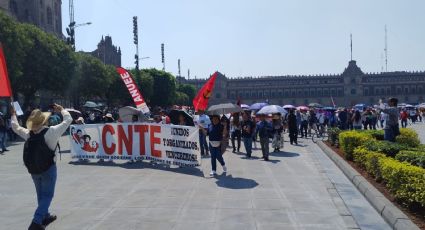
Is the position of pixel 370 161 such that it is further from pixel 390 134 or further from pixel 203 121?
pixel 203 121

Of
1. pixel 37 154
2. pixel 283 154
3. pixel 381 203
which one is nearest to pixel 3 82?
pixel 37 154

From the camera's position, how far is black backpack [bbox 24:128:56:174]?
624 cm

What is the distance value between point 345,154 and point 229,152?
4917mm

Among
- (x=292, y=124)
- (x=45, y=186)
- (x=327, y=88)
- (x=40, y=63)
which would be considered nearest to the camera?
(x=45, y=186)

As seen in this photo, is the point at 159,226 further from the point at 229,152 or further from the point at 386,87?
the point at 386,87

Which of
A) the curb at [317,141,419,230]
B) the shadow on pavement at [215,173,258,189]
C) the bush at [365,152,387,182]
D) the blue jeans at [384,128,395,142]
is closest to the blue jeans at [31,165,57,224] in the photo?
the shadow on pavement at [215,173,258,189]

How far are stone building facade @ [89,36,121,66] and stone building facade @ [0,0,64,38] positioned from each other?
73.0 ft

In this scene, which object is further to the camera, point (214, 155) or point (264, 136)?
point (264, 136)

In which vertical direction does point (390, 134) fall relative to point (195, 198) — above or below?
above

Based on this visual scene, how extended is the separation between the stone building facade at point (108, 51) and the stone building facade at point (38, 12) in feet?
73.0

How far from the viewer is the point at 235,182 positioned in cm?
1021

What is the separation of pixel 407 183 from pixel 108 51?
11109 cm

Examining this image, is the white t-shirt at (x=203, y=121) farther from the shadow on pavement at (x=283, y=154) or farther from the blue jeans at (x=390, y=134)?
the blue jeans at (x=390, y=134)

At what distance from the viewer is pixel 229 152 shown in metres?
17.2
